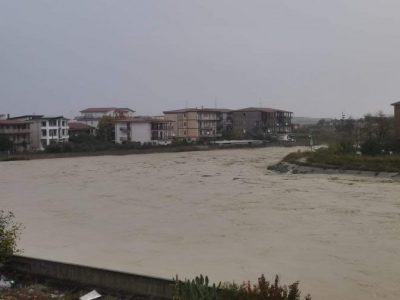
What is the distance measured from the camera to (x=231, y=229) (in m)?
9.66

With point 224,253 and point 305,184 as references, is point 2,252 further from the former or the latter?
point 305,184

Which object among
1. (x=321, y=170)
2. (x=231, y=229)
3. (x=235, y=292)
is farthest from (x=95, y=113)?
(x=235, y=292)

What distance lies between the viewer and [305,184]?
711 inches

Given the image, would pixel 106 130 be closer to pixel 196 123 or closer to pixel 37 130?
pixel 37 130

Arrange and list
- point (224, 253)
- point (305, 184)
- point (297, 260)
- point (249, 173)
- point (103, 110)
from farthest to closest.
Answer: point (103, 110) < point (249, 173) < point (305, 184) < point (224, 253) < point (297, 260)

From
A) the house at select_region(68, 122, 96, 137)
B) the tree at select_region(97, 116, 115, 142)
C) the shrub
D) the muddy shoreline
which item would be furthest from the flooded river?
the house at select_region(68, 122, 96, 137)

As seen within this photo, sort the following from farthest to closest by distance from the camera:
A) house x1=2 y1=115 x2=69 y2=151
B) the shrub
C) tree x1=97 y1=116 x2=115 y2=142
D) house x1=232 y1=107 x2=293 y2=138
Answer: house x1=232 y1=107 x2=293 y2=138
tree x1=97 y1=116 x2=115 y2=142
house x1=2 y1=115 x2=69 y2=151
the shrub

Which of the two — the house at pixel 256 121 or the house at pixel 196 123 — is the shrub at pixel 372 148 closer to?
the house at pixel 196 123

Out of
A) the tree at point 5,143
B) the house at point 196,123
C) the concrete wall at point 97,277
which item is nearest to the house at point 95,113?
the house at point 196,123

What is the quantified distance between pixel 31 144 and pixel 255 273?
3799cm

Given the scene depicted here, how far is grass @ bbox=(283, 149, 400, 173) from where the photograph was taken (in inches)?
780

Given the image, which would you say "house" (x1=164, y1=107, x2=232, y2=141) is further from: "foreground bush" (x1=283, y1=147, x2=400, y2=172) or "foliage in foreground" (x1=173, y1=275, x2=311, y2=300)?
"foliage in foreground" (x1=173, y1=275, x2=311, y2=300)

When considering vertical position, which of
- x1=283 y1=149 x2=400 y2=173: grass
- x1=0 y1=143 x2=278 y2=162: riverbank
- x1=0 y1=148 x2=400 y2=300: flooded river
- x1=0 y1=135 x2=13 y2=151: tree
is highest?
x1=0 y1=135 x2=13 y2=151: tree

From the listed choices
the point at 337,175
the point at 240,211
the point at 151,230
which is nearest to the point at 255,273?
the point at 151,230
